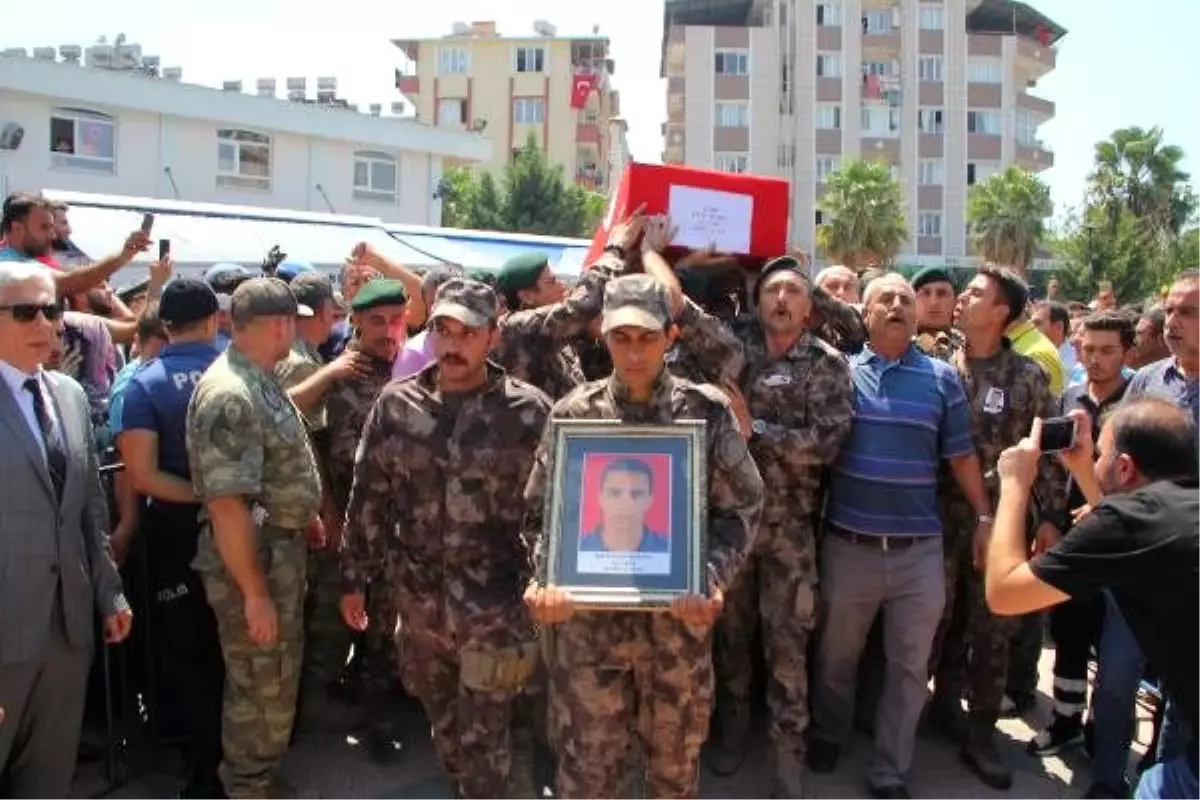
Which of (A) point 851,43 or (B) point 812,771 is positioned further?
(A) point 851,43

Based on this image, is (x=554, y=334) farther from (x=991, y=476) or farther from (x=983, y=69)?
(x=983, y=69)

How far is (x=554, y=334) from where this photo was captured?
4.41 meters

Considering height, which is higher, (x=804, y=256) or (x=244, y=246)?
(x=244, y=246)

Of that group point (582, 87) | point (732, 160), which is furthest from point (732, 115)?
point (582, 87)

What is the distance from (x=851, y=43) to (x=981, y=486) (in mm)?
52912

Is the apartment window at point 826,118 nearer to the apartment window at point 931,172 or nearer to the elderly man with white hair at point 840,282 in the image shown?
the apartment window at point 931,172

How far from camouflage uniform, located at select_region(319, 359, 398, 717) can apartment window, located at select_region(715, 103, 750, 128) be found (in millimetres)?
51337

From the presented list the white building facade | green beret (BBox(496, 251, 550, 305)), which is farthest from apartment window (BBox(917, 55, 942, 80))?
green beret (BBox(496, 251, 550, 305))

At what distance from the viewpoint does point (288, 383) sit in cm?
479

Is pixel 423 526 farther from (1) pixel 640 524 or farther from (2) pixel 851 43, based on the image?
(2) pixel 851 43

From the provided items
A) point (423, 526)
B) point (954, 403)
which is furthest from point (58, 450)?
point (954, 403)

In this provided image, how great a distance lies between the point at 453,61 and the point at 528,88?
5634 millimetres

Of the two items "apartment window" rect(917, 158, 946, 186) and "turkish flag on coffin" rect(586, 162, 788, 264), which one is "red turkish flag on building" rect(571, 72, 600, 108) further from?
"turkish flag on coffin" rect(586, 162, 788, 264)

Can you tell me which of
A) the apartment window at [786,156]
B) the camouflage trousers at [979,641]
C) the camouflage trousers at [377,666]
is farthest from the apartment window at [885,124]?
the camouflage trousers at [377,666]
